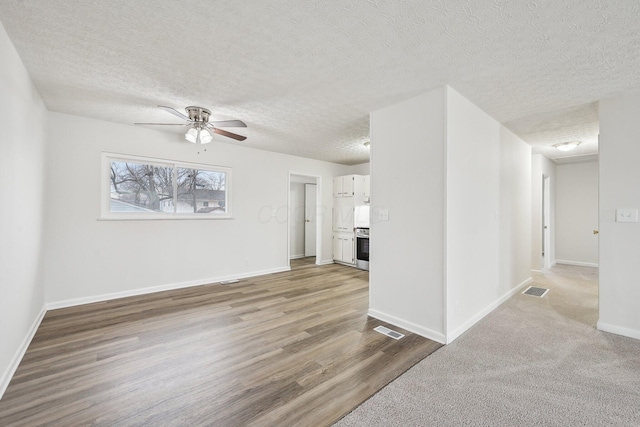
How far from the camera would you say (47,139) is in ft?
11.1

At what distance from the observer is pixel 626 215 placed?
2.73 metres

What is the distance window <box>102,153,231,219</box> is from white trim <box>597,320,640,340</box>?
5.13 m

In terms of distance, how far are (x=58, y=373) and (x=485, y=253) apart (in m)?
4.20

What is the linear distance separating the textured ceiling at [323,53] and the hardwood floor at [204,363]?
2438mm

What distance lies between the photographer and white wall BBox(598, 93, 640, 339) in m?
2.70

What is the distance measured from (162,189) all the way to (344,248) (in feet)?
12.9

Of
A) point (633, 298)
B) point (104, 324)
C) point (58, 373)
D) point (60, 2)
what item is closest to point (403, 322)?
point (633, 298)

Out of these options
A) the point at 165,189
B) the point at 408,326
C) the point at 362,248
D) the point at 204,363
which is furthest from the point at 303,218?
the point at 204,363

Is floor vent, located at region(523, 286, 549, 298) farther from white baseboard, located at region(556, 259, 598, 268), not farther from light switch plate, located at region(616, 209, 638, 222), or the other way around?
white baseboard, located at region(556, 259, 598, 268)

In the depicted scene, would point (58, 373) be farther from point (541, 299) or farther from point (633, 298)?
point (541, 299)

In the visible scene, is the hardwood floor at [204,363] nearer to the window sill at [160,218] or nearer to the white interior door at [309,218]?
the window sill at [160,218]

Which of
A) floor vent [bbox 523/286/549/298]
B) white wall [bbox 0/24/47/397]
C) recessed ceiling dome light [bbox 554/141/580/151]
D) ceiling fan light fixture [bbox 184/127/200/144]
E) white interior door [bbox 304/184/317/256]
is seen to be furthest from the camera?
white interior door [bbox 304/184/317/256]

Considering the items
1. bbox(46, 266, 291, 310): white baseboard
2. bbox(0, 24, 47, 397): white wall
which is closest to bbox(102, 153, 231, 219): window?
bbox(0, 24, 47, 397): white wall

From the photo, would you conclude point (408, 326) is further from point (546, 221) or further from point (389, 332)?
point (546, 221)
